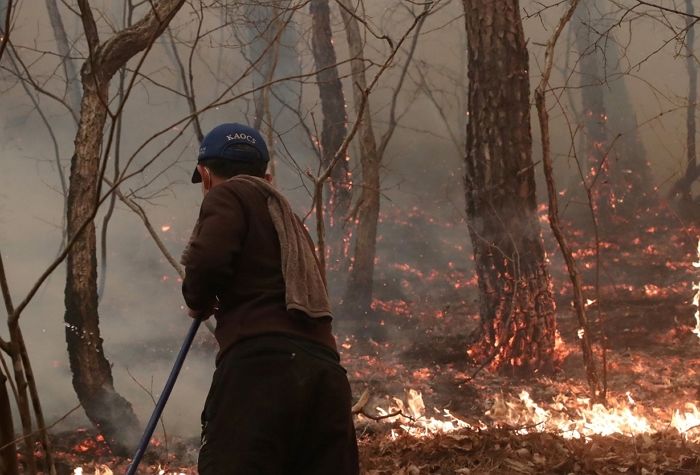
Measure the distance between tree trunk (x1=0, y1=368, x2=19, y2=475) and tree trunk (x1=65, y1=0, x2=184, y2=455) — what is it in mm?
4681

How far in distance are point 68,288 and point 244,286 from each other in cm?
494

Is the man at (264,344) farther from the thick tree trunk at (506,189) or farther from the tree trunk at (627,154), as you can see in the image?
the tree trunk at (627,154)

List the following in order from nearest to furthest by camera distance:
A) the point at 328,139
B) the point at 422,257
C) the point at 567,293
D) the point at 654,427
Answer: the point at 654,427, the point at 567,293, the point at 328,139, the point at 422,257

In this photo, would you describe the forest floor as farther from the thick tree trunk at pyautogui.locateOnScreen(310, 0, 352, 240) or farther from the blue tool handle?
the thick tree trunk at pyautogui.locateOnScreen(310, 0, 352, 240)

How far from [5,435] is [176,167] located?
22.0 metres

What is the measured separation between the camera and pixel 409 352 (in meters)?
10.4

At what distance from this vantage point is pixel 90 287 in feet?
24.2

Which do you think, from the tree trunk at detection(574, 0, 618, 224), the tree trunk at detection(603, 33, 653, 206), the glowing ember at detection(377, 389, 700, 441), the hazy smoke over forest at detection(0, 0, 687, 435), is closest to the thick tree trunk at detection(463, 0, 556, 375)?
the hazy smoke over forest at detection(0, 0, 687, 435)

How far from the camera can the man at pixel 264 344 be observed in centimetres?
295

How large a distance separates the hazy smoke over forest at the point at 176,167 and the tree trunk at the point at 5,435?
17.6 feet

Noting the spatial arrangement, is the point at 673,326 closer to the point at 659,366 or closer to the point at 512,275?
the point at 659,366

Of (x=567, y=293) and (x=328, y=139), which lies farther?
(x=328, y=139)

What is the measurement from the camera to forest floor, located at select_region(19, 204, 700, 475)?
492 centimetres

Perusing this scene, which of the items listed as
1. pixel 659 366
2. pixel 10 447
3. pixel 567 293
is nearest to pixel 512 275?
pixel 659 366
